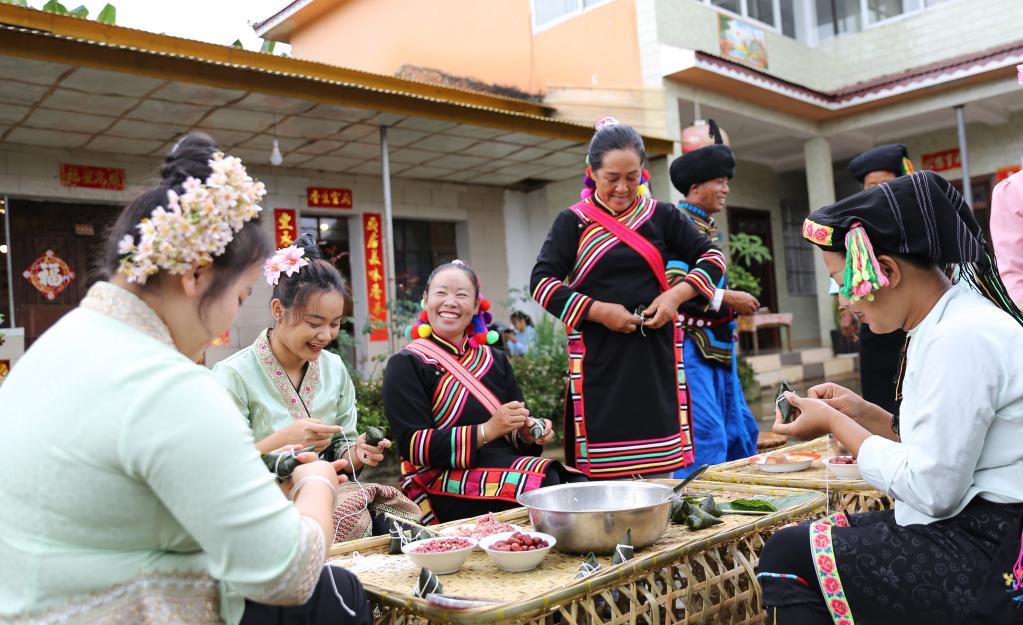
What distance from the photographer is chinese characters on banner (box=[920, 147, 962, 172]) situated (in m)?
12.6

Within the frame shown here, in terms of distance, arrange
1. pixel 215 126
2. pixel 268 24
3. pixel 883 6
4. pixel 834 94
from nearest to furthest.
→ 1. pixel 215 126
2. pixel 834 94
3. pixel 883 6
4. pixel 268 24

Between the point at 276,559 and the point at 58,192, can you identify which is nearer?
the point at 276,559

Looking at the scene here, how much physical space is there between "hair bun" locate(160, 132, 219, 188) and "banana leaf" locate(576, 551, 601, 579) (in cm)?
114

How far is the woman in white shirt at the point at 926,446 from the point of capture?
1633 mm

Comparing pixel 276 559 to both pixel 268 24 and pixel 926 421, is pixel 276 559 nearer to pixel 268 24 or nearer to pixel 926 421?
pixel 926 421

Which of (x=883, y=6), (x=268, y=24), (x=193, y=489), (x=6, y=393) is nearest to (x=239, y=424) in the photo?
(x=193, y=489)

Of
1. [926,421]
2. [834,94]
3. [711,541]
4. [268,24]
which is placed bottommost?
[711,541]

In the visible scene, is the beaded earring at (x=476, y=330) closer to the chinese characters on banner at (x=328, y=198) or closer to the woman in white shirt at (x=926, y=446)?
the woman in white shirt at (x=926, y=446)

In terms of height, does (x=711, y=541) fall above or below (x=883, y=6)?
below

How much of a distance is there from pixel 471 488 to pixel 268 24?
13730 millimetres

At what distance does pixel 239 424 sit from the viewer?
1.32 metres

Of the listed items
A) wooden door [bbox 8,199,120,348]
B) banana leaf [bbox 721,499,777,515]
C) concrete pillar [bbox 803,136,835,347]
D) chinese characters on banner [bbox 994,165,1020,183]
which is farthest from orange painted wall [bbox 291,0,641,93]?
banana leaf [bbox 721,499,777,515]

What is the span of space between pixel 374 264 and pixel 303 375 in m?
8.13

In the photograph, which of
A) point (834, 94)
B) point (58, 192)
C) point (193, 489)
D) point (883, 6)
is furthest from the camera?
point (883, 6)
